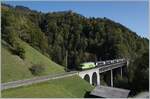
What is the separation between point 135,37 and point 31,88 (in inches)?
4712

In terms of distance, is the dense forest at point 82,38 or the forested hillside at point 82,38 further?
the forested hillside at point 82,38

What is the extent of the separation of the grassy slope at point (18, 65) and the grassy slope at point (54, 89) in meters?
6.68

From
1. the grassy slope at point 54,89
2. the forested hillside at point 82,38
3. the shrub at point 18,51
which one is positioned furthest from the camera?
the forested hillside at point 82,38

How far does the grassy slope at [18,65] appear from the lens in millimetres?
50891

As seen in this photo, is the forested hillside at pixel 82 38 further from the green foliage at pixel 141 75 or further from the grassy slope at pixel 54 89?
the green foliage at pixel 141 75

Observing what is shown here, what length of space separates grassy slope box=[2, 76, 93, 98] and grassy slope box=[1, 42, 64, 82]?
21.9ft

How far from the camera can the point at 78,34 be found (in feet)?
483

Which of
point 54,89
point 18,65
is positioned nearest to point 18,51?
point 18,65

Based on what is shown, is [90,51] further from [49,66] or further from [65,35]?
[49,66]

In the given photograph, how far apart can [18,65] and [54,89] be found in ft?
54.6

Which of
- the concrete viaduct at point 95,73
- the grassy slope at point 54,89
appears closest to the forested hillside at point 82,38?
the concrete viaduct at point 95,73

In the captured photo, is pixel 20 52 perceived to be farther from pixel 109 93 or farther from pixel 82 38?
pixel 82 38

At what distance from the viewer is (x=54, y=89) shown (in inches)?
1695

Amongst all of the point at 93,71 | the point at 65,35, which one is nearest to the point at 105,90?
the point at 93,71
